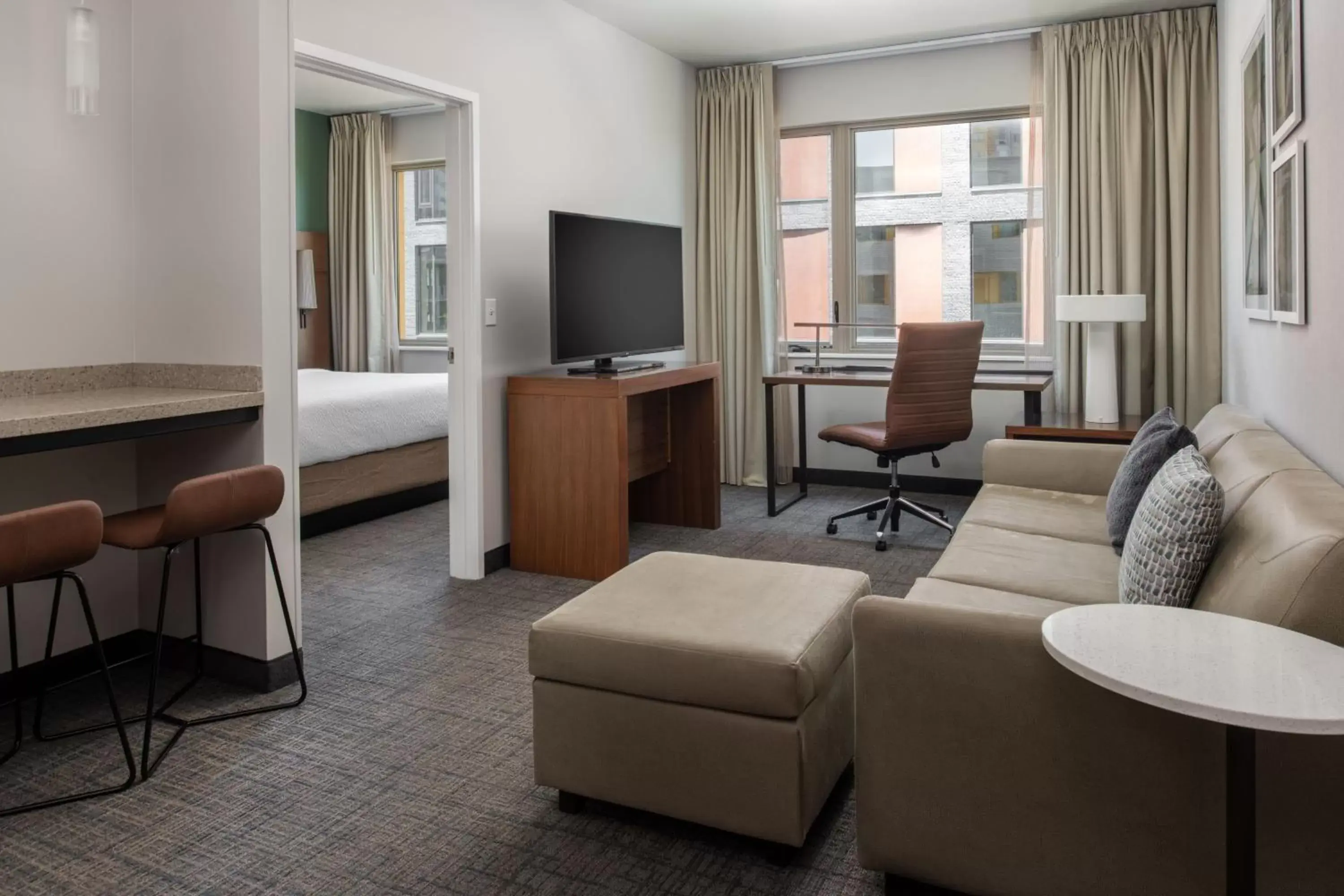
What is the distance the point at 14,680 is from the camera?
8.75ft

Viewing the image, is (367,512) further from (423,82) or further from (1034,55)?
(1034,55)

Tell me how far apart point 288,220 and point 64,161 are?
0.62 m

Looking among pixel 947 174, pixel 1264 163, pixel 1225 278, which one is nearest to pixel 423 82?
pixel 1264 163

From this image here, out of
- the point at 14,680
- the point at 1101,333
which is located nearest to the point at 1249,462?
the point at 1101,333

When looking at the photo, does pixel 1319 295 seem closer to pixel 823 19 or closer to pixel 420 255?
pixel 823 19

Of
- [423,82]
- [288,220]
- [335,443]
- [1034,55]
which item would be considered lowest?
[335,443]

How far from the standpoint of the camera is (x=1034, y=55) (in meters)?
5.21

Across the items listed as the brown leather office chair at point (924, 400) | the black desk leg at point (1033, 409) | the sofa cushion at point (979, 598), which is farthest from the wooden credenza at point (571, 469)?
the sofa cushion at point (979, 598)

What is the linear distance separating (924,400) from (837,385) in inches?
23.7

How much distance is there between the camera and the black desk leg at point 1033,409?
15.3ft

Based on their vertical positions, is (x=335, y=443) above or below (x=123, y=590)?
above

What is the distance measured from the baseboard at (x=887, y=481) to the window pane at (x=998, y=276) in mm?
852

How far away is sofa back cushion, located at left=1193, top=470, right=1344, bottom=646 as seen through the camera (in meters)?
1.46

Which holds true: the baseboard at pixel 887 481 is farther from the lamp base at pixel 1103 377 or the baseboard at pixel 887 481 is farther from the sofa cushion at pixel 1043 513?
the sofa cushion at pixel 1043 513
